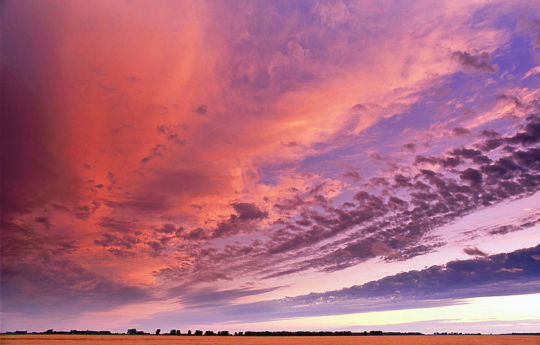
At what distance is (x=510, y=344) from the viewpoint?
3337 inches

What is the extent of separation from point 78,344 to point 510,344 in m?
93.3

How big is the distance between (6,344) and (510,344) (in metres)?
105

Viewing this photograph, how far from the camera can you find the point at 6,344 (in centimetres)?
6912

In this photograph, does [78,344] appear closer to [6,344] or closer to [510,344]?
[6,344]

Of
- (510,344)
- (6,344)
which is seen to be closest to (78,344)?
(6,344)

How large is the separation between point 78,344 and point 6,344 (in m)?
12.1

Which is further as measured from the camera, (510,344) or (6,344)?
(510,344)

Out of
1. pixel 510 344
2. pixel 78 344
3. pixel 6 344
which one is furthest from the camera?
pixel 510 344

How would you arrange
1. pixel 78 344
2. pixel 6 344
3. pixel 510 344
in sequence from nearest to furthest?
pixel 6 344 → pixel 78 344 → pixel 510 344

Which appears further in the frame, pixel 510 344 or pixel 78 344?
pixel 510 344

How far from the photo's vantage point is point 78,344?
243ft
